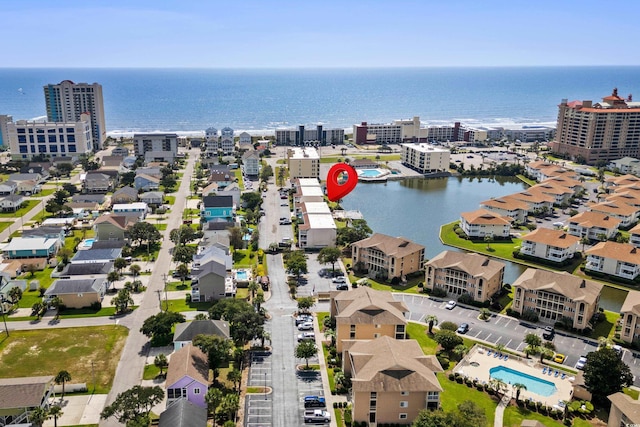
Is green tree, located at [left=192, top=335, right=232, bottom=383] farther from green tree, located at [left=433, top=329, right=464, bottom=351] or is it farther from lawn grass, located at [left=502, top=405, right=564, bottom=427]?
lawn grass, located at [left=502, top=405, right=564, bottom=427]

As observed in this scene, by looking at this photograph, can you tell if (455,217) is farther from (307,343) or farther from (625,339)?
(307,343)

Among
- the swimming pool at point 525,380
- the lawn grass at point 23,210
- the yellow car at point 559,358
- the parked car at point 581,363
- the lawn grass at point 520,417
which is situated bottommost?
the lawn grass at point 520,417

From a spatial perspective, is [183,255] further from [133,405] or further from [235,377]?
[133,405]

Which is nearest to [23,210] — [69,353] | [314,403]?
[69,353]

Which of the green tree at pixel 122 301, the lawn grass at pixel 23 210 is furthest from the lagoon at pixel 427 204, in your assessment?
the lawn grass at pixel 23 210

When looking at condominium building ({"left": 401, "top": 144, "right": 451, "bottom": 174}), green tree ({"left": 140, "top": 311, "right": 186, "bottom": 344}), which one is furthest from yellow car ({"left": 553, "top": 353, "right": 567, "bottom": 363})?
condominium building ({"left": 401, "top": 144, "right": 451, "bottom": 174})

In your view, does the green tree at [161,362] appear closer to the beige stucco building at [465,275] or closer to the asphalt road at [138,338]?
the asphalt road at [138,338]
